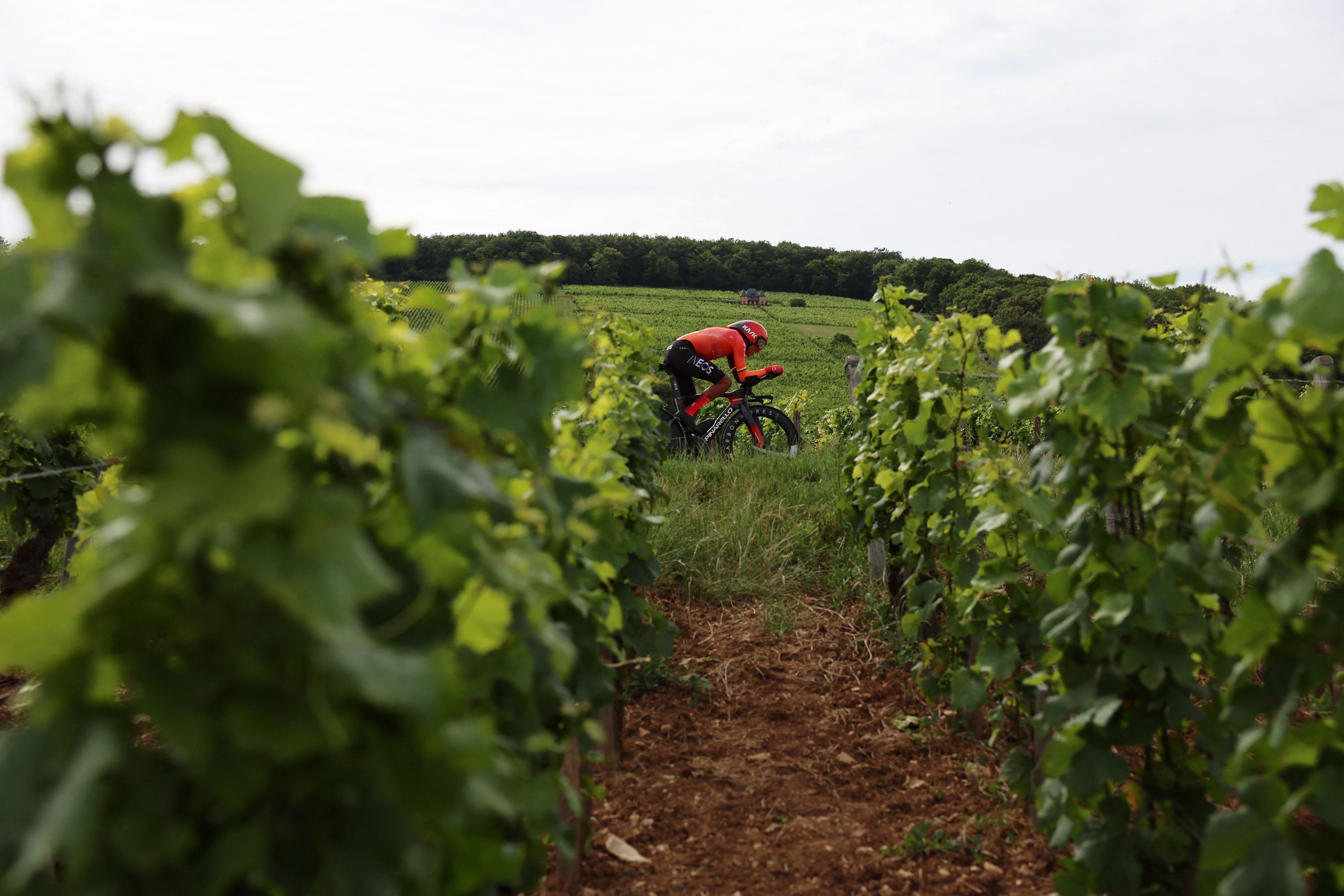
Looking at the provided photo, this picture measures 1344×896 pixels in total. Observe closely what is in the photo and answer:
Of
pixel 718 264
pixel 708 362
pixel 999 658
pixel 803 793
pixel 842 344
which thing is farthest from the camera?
pixel 718 264

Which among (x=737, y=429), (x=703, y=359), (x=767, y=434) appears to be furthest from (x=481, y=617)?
(x=767, y=434)

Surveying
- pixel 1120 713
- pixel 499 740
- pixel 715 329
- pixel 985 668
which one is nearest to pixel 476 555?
pixel 499 740

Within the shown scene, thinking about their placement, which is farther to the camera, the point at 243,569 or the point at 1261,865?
the point at 1261,865

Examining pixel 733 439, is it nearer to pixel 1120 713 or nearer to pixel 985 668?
pixel 985 668

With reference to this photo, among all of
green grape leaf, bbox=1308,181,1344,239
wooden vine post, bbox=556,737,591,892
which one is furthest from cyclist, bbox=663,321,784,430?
green grape leaf, bbox=1308,181,1344,239

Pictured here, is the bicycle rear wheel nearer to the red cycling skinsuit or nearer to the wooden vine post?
the red cycling skinsuit

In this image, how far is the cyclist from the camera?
9.58 meters

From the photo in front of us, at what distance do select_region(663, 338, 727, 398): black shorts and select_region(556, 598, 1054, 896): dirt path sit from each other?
5.38 meters

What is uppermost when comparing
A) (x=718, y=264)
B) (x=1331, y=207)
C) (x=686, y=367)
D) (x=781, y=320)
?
(x=718, y=264)

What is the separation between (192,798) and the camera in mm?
831

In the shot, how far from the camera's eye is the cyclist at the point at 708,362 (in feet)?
31.4

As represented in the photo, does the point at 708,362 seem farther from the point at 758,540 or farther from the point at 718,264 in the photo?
the point at 718,264

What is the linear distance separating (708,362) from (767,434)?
1.09m

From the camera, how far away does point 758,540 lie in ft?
19.4
